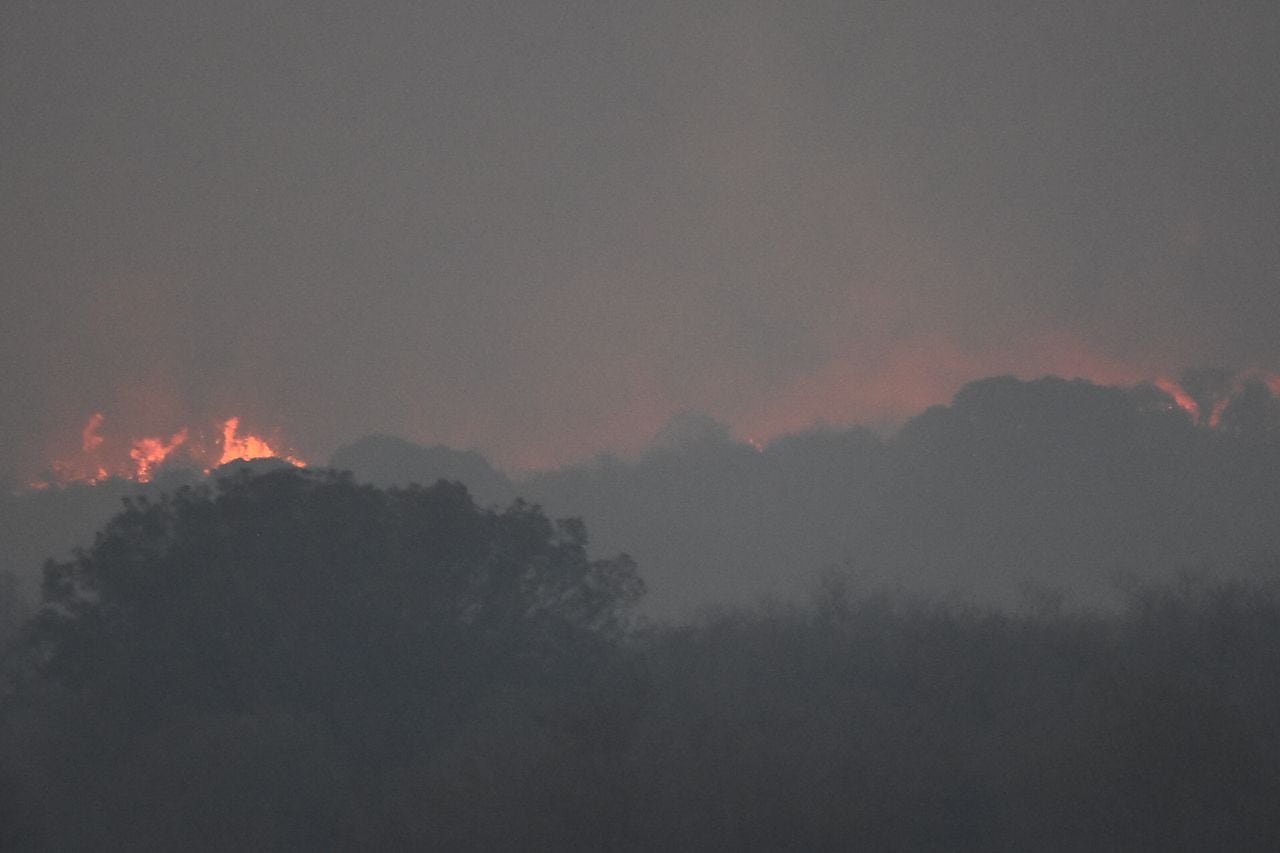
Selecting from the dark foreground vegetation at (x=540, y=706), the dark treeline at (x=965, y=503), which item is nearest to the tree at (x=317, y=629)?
the dark foreground vegetation at (x=540, y=706)

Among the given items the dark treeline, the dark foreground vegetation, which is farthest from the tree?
the dark treeline

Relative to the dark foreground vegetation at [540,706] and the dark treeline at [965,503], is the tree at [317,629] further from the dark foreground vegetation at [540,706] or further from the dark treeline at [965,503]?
the dark treeline at [965,503]

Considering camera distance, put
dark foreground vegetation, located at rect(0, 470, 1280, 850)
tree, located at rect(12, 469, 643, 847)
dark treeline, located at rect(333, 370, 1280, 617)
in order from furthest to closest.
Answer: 1. dark treeline, located at rect(333, 370, 1280, 617)
2. tree, located at rect(12, 469, 643, 847)
3. dark foreground vegetation, located at rect(0, 470, 1280, 850)

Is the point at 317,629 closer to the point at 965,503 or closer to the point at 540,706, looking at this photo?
the point at 540,706

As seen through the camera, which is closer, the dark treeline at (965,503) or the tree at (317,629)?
the tree at (317,629)

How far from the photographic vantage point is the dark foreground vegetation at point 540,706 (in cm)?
2192

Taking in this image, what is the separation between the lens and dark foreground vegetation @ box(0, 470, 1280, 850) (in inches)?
863

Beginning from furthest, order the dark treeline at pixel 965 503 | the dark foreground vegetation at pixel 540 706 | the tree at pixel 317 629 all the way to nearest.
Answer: the dark treeline at pixel 965 503
the tree at pixel 317 629
the dark foreground vegetation at pixel 540 706

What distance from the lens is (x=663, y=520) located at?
318ft

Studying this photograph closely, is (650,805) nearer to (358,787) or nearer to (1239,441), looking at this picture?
(358,787)

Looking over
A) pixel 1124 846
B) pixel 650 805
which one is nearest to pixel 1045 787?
pixel 1124 846

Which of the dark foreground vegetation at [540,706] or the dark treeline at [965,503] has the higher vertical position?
the dark treeline at [965,503]

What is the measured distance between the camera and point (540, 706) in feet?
98.6

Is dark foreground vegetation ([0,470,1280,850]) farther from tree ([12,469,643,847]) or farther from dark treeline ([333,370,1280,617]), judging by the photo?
dark treeline ([333,370,1280,617])
